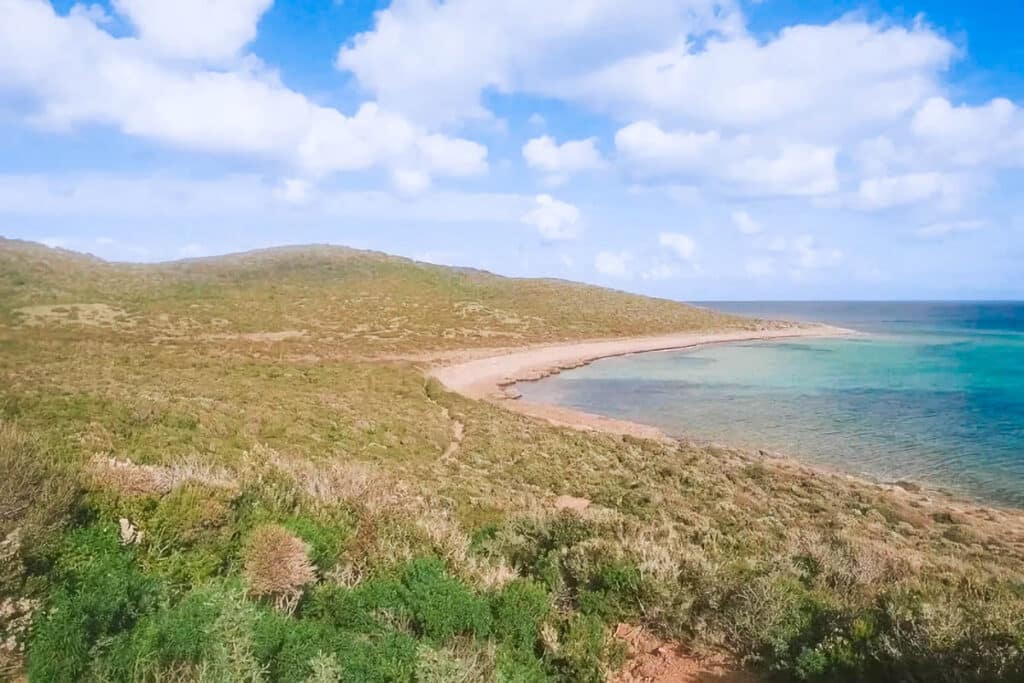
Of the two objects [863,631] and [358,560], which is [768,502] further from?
[358,560]

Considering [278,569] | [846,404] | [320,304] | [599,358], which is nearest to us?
[278,569]

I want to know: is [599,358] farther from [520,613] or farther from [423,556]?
[520,613]

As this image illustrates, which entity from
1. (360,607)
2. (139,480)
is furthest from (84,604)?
(139,480)

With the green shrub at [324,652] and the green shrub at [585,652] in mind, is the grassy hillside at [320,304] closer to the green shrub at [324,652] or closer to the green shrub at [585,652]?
the green shrub at [324,652]

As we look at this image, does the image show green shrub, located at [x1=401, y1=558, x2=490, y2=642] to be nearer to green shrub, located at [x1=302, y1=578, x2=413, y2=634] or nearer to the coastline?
green shrub, located at [x1=302, y1=578, x2=413, y2=634]

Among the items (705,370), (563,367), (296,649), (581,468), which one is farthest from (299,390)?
(705,370)

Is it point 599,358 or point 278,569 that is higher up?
point 278,569

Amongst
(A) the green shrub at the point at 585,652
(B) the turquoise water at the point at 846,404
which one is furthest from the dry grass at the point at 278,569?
(B) the turquoise water at the point at 846,404
